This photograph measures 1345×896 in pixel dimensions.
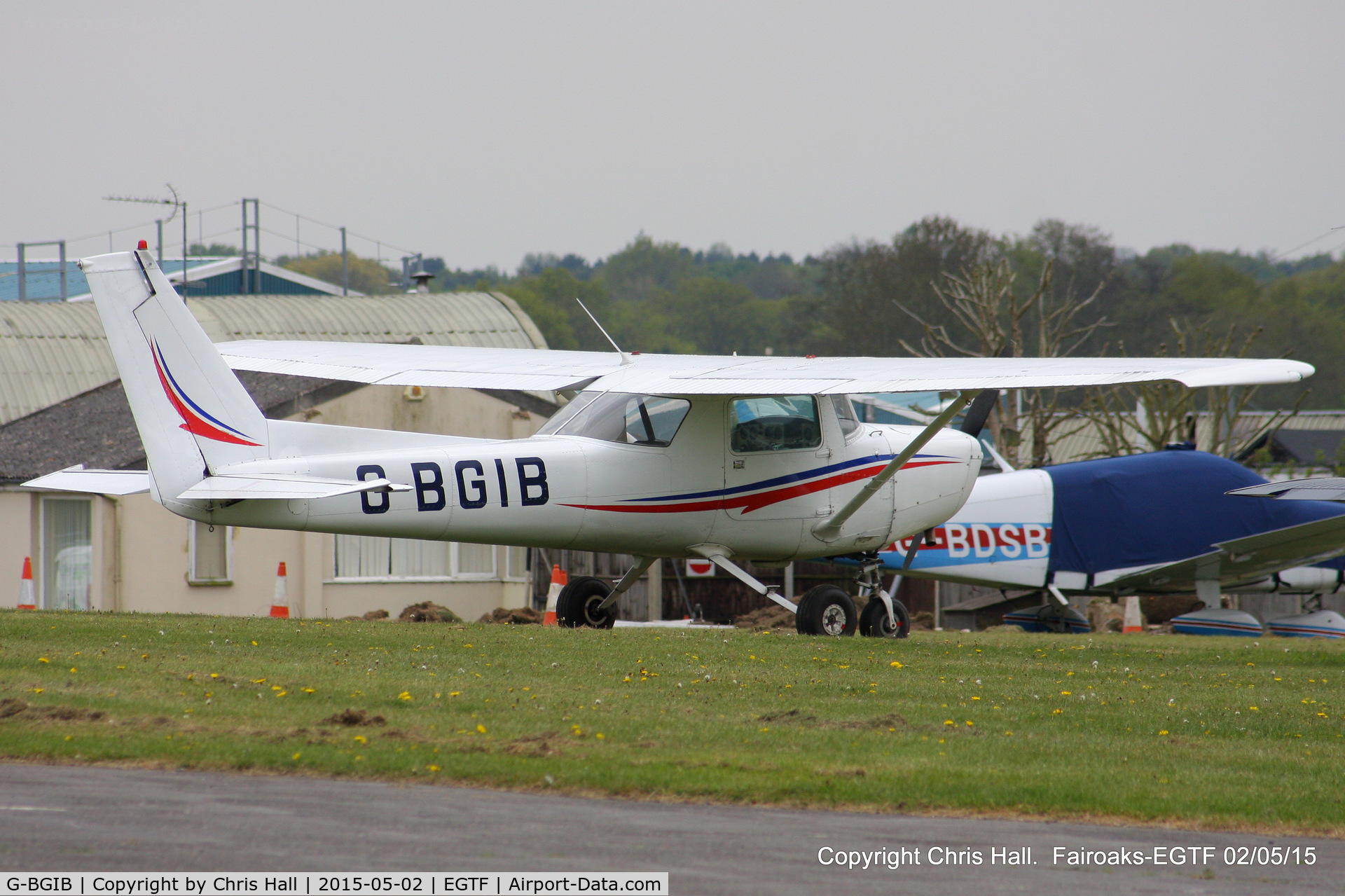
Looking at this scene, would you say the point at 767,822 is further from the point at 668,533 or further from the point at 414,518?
the point at 668,533

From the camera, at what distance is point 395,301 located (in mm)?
39875

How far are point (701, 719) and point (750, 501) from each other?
5193mm

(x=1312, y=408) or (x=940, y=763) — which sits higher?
(x=1312, y=408)

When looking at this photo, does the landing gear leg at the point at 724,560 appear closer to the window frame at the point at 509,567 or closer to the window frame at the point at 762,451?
the window frame at the point at 762,451

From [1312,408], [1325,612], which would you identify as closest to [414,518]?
[1325,612]

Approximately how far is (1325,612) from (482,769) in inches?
670

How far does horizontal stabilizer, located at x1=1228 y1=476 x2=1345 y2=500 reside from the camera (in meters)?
14.0

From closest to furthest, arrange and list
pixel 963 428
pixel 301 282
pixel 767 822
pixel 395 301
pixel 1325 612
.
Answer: pixel 767 822, pixel 963 428, pixel 1325 612, pixel 395 301, pixel 301 282

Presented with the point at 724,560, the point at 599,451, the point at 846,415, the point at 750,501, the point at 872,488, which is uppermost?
the point at 846,415

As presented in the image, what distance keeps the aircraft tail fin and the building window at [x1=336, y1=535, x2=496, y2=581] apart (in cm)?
1165

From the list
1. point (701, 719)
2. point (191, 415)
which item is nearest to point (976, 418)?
point (191, 415)

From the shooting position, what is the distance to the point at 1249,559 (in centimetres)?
1912

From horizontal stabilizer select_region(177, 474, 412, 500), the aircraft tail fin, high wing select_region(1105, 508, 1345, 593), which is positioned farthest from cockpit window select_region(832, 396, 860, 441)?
high wing select_region(1105, 508, 1345, 593)

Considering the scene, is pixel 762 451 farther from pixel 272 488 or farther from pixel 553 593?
pixel 553 593
